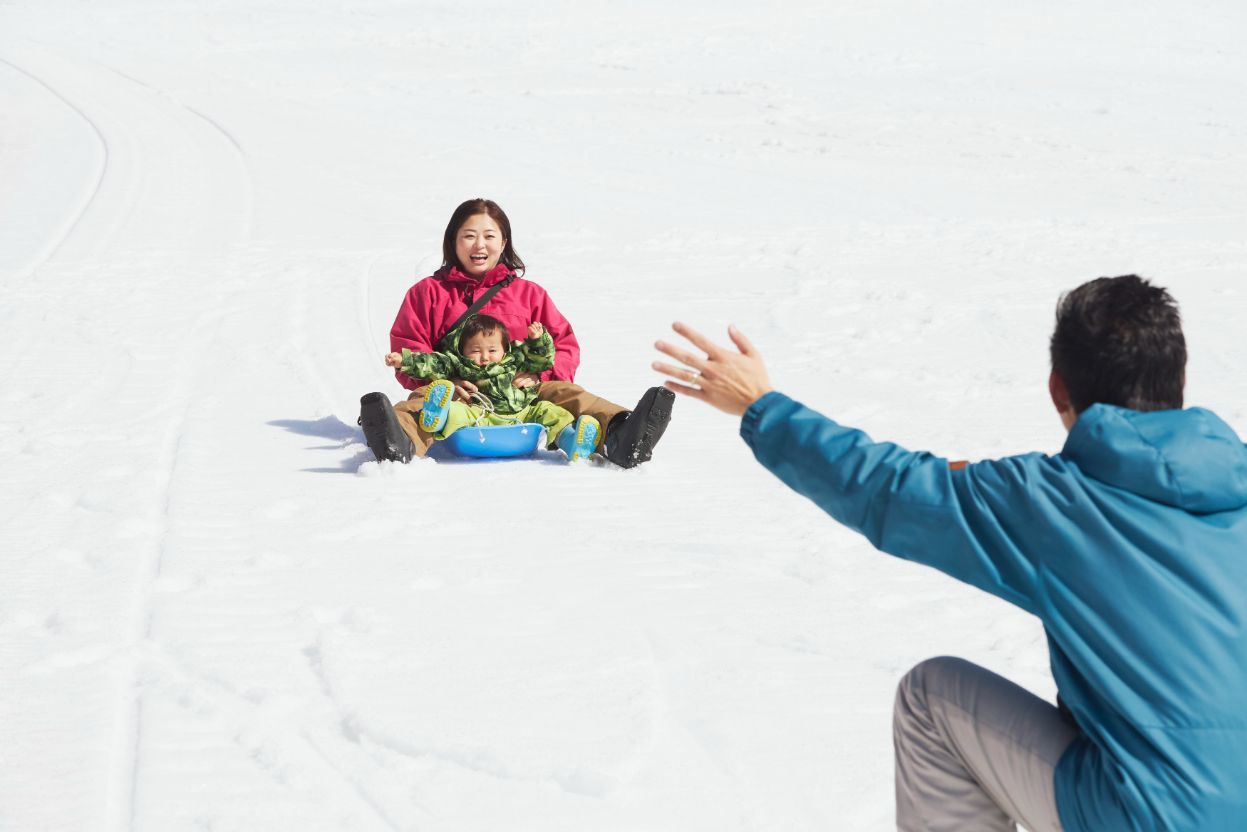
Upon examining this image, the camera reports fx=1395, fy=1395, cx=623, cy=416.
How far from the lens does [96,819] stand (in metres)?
2.77

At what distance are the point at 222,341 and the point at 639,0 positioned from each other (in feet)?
99.3

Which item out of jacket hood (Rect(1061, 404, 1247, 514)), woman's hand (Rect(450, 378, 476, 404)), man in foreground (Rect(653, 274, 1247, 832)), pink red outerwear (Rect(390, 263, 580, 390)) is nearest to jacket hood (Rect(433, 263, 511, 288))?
pink red outerwear (Rect(390, 263, 580, 390))

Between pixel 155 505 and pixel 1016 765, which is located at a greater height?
pixel 1016 765

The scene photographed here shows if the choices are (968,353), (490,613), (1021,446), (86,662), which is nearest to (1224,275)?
(968,353)

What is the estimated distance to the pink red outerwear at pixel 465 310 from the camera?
19.1ft

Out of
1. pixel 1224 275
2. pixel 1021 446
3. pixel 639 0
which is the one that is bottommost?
pixel 1021 446

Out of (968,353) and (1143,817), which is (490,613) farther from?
(968,353)

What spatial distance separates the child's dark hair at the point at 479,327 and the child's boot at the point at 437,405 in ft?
0.91

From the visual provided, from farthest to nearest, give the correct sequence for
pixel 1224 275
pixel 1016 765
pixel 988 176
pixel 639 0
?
pixel 639 0
pixel 988 176
pixel 1224 275
pixel 1016 765

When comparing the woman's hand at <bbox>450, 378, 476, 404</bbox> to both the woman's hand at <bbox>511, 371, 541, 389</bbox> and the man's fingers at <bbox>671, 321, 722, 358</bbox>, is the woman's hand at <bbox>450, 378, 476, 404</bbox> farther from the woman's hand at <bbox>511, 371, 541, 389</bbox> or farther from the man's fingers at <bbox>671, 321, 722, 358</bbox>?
the man's fingers at <bbox>671, 321, 722, 358</bbox>

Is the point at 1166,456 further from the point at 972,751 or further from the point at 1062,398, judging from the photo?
the point at 972,751

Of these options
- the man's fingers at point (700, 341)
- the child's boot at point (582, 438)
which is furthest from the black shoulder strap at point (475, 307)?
the man's fingers at point (700, 341)

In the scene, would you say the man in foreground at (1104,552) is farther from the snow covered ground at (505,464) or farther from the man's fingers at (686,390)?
the snow covered ground at (505,464)

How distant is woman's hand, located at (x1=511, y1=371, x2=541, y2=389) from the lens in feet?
18.9
